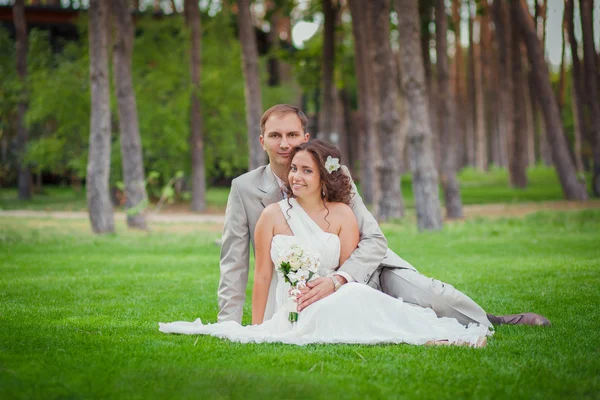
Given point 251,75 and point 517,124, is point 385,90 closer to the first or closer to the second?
point 251,75

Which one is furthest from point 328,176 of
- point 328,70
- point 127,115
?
point 328,70

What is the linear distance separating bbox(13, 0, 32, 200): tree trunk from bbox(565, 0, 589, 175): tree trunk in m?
22.7

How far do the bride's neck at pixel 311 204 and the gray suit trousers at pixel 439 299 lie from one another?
0.99 m

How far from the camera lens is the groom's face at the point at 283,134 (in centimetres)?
682

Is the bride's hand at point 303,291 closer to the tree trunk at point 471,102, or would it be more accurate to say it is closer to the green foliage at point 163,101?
the green foliage at point 163,101

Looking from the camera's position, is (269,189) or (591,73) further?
(591,73)

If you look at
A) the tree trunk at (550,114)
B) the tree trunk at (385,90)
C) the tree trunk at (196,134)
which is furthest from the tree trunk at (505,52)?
the tree trunk at (385,90)

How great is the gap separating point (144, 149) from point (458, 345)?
25.5 metres

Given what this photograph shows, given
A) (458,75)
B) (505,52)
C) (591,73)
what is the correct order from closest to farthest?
A: (591,73)
(505,52)
(458,75)

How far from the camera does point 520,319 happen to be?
7145mm

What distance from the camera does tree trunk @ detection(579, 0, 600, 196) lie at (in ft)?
89.5

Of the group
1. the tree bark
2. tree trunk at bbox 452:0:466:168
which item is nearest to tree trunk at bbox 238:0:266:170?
the tree bark

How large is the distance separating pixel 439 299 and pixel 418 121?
11.6 m

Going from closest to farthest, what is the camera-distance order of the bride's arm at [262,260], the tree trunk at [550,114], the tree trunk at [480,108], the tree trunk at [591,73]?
the bride's arm at [262,260]
the tree trunk at [550,114]
the tree trunk at [591,73]
the tree trunk at [480,108]
